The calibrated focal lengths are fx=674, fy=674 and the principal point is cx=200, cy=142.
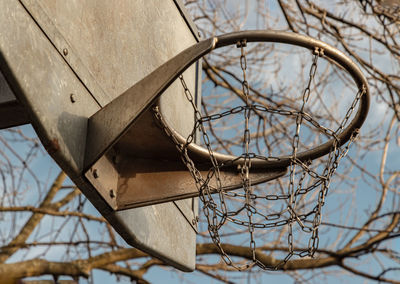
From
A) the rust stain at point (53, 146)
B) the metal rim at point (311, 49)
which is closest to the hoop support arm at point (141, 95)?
the metal rim at point (311, 49)

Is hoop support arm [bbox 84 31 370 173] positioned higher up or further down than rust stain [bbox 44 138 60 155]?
higher up

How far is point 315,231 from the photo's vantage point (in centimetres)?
266

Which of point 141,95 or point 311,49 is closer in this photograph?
point 141,95

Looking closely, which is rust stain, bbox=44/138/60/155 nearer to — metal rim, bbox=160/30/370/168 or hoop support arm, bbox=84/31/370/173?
hoop support arm, bbox=84/31/370/173

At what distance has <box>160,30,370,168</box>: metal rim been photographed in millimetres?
2547

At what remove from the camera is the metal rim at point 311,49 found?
8.36 feet

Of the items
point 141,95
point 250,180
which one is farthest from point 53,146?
point 250,180

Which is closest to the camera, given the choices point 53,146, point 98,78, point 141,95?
point 53,146

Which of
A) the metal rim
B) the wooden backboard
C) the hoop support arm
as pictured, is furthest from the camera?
the metal rim

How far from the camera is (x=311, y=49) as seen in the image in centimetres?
262

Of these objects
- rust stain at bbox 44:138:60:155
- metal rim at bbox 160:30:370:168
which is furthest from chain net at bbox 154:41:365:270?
rust stain at bbox 44:138:60:155

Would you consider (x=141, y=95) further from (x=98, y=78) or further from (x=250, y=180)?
(x=250, y=180)

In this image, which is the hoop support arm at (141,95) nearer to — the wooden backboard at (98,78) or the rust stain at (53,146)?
the wooden backboard at (98,78)

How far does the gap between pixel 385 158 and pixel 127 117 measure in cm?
429
